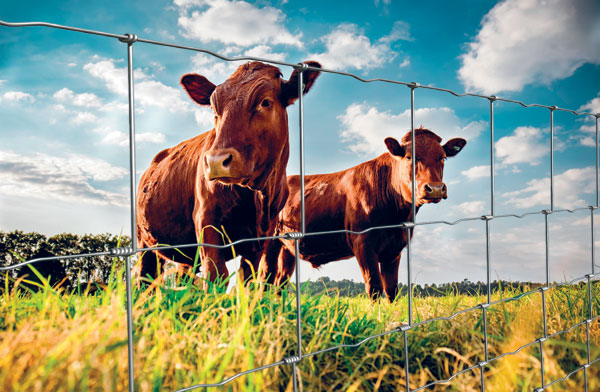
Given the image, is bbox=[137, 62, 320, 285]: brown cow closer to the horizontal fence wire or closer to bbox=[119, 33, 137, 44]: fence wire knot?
the horizontal fence wire

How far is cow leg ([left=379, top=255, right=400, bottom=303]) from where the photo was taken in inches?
79.5

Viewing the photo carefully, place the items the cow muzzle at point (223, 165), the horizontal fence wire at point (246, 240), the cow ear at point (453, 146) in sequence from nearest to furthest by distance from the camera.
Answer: the horizontal fence wire at point (246, 240) → the cow muzzle at point (223, 165) → the cow ear at point (453, 146)

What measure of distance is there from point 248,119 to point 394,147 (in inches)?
30.5

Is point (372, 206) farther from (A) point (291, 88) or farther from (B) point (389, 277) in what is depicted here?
(A) point (291, 88)

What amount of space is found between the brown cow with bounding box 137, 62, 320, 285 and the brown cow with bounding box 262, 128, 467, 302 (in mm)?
186

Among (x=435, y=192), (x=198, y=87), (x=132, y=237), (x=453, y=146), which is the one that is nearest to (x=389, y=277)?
(x=435, y=192)

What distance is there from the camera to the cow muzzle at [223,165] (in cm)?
121

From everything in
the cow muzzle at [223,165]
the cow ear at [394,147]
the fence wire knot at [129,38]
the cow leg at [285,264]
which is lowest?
the cow leg at [285,264]

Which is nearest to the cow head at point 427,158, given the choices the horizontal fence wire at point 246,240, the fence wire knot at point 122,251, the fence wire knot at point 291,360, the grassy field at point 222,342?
the horizontal fence wire at point 246,240

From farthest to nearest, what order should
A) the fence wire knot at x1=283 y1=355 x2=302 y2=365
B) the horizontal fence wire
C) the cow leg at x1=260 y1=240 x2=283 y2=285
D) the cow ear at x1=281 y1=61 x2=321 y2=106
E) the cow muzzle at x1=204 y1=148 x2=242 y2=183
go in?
the cow leg at x1=260 y1=240 x2=283 y2=285
the cow ear at x1=281 y1=61 x2=321 y2=106
the cow muzzle at x1=204 y1=148 x2=242 y2=183
the fence wire knot at x1=283 y1=355 x2=302 y2=365
the horizontal fence wire

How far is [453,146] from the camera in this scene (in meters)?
1.91

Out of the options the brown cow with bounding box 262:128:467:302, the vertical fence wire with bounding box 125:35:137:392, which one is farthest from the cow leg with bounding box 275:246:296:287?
the vertical fence wire with bounding box 125:35:137:392

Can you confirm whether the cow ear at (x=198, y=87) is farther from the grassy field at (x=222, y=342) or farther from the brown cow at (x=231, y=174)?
the grassy field at (x=222, y=342)

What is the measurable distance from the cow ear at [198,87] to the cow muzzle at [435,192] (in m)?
0.89
